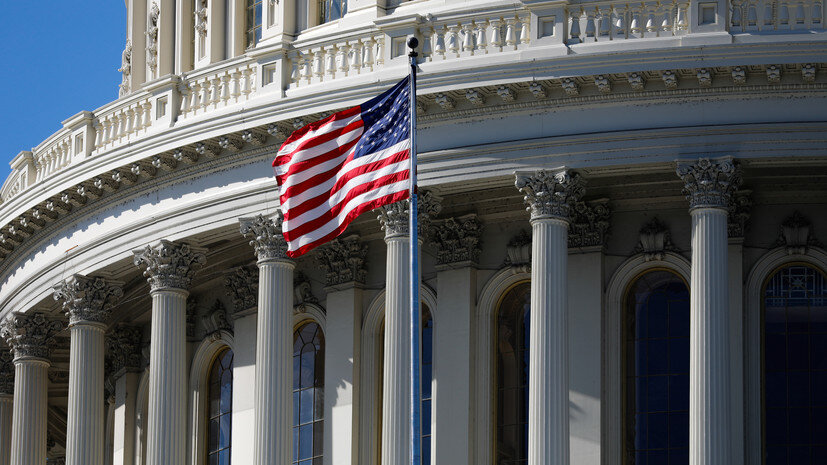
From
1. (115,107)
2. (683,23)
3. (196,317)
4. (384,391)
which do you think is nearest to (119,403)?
(196,317)

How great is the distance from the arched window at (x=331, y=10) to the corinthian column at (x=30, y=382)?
31.7ft

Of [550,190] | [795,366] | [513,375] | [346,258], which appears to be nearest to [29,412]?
[346,258]

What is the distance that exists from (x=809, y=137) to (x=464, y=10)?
7757 mm

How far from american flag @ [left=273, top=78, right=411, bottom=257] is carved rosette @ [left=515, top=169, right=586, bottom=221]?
15.0 ft

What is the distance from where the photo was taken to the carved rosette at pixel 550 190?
154 feet

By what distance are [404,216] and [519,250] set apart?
11.8ft

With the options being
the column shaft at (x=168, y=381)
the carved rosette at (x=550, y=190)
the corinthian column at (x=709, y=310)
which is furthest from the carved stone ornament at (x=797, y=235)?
the column shaft at (x=168, y=381)

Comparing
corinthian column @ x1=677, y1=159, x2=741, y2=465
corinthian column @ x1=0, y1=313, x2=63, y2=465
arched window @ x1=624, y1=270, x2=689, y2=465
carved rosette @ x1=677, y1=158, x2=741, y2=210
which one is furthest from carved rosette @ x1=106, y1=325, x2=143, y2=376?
carved rosette @ x1=677, y1=158, x2=741, y2=210

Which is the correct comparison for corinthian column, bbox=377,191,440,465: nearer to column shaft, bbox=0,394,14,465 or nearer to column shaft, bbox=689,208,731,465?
column shaft, bbox=689,208,731,465

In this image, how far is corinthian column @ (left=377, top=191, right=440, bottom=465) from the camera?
155 feet

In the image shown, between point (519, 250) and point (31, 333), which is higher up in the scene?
point (519, 250)

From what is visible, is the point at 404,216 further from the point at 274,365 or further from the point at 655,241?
the point at 655,241

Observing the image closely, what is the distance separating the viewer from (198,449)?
56375 millimetres

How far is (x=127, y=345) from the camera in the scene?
59438 mm
